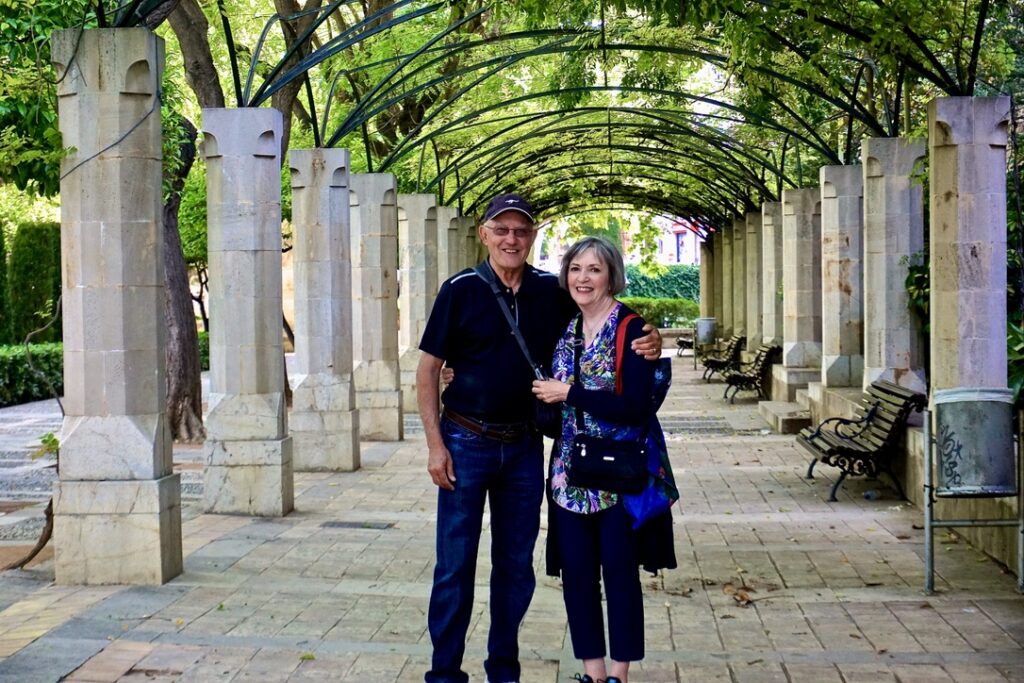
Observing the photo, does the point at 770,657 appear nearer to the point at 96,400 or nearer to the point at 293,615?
the point at 293,615

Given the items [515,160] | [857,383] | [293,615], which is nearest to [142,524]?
[293,615]

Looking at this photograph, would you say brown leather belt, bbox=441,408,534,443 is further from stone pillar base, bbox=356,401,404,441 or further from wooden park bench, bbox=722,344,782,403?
wooden park bench, bbox=722,344,782,403

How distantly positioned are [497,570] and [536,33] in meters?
10.1

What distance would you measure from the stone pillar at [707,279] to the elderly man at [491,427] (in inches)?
1382

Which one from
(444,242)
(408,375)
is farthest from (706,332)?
(408,375)

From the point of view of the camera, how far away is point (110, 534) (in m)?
8.04

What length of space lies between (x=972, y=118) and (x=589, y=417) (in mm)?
5381

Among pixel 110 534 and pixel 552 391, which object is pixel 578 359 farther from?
pixel 110 534

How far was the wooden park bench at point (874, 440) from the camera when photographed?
1107 cm

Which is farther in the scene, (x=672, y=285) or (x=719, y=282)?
(x=672, y=285)

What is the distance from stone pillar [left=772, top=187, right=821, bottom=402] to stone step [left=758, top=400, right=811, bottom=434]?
80 centimetres

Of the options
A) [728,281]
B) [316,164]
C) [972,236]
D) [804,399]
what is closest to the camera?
[972,236]

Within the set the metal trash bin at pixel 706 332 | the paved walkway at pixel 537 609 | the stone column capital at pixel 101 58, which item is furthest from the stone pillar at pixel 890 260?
the metal trash bin at pixel 706 332

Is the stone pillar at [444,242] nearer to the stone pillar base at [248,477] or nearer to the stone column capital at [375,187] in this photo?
the stone column capital at [375,187]
